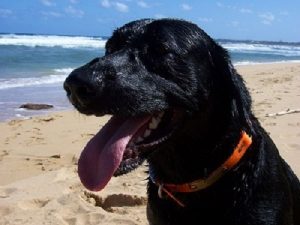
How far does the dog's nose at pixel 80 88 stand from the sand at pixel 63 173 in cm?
215

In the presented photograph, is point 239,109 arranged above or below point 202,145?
above

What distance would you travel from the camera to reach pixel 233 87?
3.07 m

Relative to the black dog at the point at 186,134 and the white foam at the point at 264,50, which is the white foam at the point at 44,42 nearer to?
A: the white foam at the point at 264,50

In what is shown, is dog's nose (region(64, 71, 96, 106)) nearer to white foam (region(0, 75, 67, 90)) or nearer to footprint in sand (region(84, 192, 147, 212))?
footprint in sand (region(84, 192, 147, 212))

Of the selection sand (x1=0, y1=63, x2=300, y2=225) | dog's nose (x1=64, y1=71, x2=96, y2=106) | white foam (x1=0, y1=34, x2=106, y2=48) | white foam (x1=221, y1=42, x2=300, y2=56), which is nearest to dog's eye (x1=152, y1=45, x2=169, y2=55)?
dog's nose (x1=64, y1=71, x2=96, y2=106)

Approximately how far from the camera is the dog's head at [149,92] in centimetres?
266

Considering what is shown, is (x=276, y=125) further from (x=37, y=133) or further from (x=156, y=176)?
(x=156, y=176)

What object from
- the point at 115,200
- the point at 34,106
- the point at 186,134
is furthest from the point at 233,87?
the point at 34,106

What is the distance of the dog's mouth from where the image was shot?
9.04 feet

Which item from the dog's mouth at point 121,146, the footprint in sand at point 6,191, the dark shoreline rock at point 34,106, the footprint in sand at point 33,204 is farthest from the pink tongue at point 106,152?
the dark shoreline rock at point 34,106

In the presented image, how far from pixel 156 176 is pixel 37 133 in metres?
5.15

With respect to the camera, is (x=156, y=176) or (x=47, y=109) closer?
(x=156, y=176)

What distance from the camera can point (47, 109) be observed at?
10281 mm

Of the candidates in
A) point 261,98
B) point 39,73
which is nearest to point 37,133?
point 261,98
